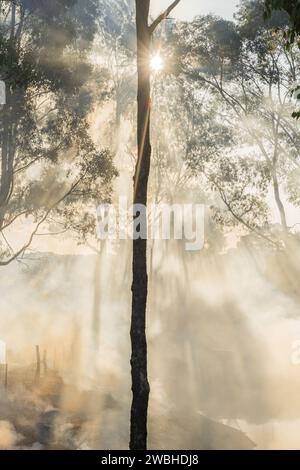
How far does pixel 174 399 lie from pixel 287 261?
698cm

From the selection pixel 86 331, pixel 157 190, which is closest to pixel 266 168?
pixel 86 331

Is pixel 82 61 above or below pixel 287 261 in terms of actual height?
above

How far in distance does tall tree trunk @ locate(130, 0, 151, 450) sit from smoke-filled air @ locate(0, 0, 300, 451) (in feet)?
0.07

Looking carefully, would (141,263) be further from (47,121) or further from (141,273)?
(47,121)

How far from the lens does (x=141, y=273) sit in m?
7.84

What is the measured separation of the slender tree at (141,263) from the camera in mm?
7484

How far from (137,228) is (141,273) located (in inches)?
26.4

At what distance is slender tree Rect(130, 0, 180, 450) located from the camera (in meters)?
7.48

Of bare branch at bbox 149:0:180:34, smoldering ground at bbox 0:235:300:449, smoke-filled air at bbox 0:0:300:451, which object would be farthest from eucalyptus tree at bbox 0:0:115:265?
bare branch at bbox 149:0:180:34

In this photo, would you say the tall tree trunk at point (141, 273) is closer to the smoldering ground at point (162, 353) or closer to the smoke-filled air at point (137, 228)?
the smoke-filled air at point (137, 228)

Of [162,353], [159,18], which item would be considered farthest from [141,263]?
[162,353]
